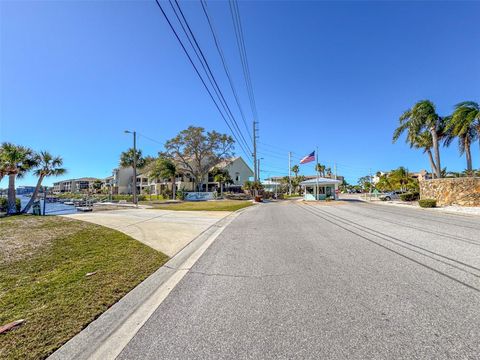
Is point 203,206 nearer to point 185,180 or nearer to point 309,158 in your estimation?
point 309,158

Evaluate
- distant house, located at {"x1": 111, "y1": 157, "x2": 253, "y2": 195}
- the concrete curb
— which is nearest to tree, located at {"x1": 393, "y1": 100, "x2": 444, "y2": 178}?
the concrete curb

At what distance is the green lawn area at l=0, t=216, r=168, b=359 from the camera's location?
250 centimetres

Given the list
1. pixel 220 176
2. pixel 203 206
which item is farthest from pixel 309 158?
pixel 220 176

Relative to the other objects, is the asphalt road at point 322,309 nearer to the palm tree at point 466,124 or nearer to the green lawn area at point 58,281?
the green lawn area at point 58,281

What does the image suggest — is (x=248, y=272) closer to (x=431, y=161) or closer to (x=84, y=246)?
(x=84, y=246)

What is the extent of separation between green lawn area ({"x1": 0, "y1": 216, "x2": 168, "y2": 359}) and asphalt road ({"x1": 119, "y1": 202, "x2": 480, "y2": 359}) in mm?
869

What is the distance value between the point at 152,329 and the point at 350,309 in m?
2.51

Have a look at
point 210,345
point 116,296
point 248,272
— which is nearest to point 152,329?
point 210,345

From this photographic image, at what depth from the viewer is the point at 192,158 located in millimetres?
59500

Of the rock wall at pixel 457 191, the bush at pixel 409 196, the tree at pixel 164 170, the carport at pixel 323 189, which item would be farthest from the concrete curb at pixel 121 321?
the tree at pixel 164 170

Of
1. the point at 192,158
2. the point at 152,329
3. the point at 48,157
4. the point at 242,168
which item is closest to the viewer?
the point at 152,329

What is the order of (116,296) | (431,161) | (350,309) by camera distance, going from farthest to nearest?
(431,161) → (116,296) → (350,309)

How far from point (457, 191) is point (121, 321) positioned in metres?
29.4

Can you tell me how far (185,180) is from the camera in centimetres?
6719
